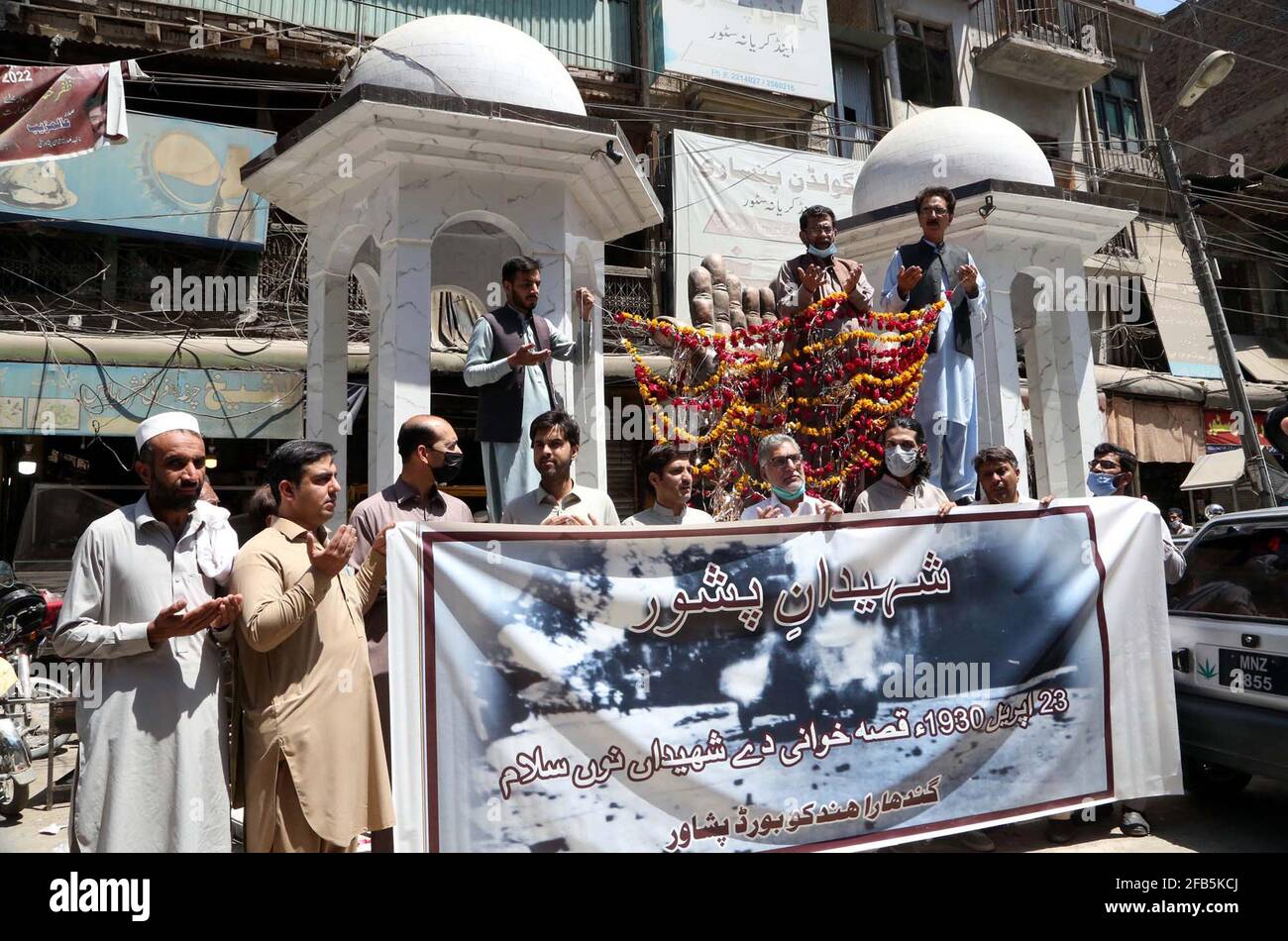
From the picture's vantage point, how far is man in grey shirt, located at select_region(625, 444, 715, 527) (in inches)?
159

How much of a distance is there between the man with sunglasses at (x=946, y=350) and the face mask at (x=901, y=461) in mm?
1424

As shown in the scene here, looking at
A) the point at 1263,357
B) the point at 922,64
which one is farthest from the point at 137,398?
the point at 1263,357

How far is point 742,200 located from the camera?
14.1 m

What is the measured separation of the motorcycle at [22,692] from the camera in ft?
16.3

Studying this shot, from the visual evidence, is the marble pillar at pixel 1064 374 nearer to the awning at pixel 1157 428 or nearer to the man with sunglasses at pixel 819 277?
the man with sunglasses at pixel 819 277

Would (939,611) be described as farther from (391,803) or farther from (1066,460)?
(1066,460)

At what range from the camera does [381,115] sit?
538 centimetres

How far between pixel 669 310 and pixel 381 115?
8675 mm

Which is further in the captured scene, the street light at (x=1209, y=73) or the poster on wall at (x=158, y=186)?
the street light at (x=1209, y=73)

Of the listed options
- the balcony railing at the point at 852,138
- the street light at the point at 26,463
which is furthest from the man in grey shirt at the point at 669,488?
the balcony railing at the point at 852,138

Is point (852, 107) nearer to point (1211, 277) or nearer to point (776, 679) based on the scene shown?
point (1211, 277)

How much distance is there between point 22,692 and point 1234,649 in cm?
802

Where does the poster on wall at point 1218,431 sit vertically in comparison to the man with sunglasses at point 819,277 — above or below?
above

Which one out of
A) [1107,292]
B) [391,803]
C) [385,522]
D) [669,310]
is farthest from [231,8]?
[1107,292]
